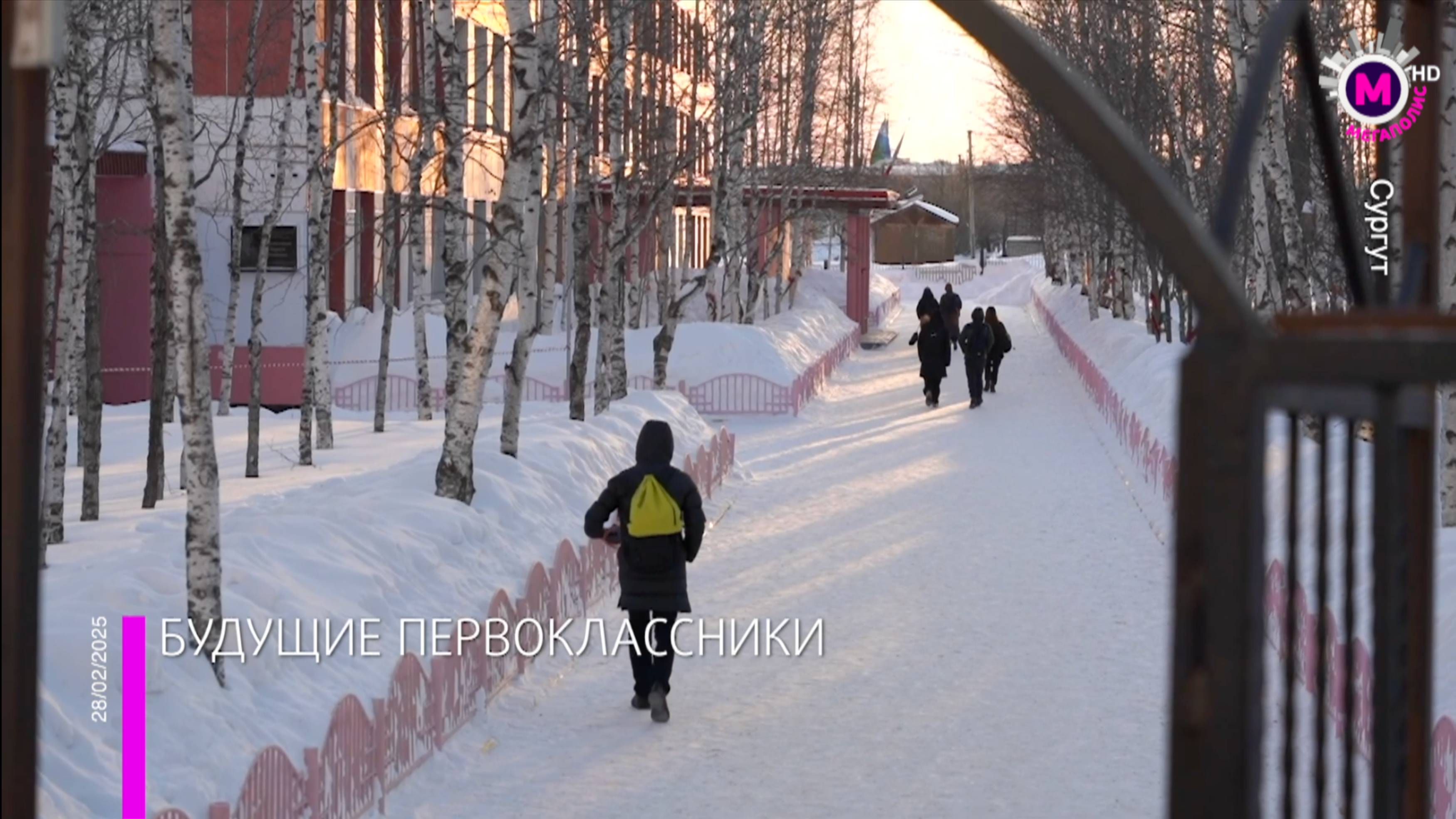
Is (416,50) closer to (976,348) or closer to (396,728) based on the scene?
(976,348)

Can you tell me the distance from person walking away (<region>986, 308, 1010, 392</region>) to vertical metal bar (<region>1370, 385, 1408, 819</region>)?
80.2ft

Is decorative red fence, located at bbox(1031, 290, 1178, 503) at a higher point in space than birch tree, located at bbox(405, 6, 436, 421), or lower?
lower

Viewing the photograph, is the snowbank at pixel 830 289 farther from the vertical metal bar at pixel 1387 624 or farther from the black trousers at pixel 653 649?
the vertical metal bar at pixel 1387 624

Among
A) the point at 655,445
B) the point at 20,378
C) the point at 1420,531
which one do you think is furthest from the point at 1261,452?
the point at 655,445

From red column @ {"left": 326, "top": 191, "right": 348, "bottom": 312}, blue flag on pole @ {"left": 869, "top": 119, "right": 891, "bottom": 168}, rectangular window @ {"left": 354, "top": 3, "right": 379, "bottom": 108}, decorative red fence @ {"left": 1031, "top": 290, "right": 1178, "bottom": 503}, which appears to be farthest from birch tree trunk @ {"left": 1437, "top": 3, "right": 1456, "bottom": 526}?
blue flag on pole @ {"left": 869, "top": 119, "right": 891, "bottom": 168}

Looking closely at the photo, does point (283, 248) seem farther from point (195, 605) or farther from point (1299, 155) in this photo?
point (195, 605)

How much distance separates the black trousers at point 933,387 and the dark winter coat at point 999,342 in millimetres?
1540

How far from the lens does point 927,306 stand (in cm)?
2847

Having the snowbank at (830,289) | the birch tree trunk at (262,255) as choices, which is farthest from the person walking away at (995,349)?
the snowbank at (830,289)

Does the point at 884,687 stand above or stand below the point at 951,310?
below

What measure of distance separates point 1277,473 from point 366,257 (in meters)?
18.4

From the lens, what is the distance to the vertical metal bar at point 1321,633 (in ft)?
8.84

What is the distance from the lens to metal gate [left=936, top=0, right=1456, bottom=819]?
2.33 m

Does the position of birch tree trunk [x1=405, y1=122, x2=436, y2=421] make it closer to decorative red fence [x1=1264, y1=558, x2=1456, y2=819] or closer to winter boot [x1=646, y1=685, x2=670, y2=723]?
winter boot [x1=646, y1=685, x2=670, y2=723]
